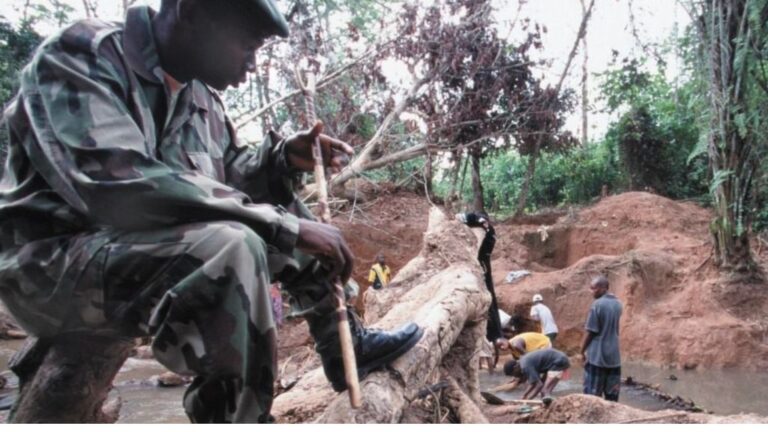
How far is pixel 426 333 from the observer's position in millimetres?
2568

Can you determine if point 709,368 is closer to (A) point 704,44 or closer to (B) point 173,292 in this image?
(A) point 704,44

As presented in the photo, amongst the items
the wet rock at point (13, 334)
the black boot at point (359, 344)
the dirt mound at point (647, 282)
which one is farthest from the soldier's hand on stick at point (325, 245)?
the wet rock at point (13, 334)

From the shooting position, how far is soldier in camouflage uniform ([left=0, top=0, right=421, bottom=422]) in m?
1.14

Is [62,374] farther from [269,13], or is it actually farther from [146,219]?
[269,13]

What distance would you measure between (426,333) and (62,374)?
59.3 inches

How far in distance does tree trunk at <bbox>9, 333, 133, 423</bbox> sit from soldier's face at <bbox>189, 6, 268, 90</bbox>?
2.16ft

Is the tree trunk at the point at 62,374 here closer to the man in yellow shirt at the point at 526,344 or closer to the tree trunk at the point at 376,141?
the man in yellow shirt at the point at 526,344

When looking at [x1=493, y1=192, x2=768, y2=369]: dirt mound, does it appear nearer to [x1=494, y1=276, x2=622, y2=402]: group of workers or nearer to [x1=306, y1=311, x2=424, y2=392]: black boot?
[x1=494, y1=276, x2=622, y2=402]: group of workers

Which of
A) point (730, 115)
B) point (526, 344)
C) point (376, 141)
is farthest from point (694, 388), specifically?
point (376, 141)

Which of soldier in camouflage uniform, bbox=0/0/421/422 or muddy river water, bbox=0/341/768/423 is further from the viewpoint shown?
muddy river water, bbox=0/341/768/423

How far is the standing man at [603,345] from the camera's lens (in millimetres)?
5812

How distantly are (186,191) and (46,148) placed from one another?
295 mm

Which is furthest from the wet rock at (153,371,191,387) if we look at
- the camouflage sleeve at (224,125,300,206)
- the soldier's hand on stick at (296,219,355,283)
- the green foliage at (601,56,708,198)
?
the green foliage at (601,56,708,198)

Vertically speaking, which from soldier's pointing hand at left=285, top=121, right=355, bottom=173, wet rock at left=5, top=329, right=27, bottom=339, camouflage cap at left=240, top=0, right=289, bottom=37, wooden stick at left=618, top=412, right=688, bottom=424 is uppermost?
camouflage cap at left=240, top=0, right=289, bottom=37
